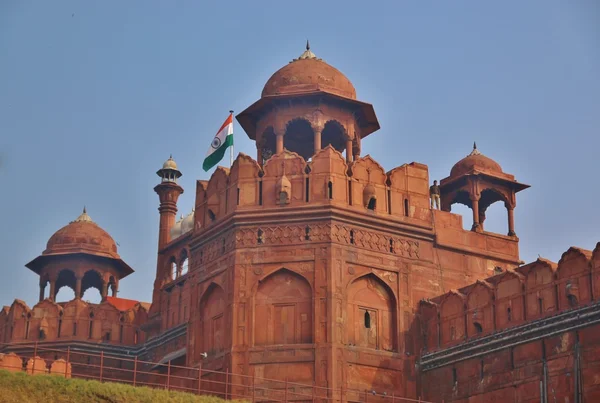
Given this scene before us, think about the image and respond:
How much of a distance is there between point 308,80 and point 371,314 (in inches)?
225

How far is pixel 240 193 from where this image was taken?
27.0 metres

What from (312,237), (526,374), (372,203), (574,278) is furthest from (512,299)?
(312,237)

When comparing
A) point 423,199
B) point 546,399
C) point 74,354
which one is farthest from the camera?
point 74,354

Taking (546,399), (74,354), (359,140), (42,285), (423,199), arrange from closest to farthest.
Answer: (546,399), (423,199), (359,140), (74,354), (42,285)

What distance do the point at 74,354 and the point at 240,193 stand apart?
Result: 28.7 ft

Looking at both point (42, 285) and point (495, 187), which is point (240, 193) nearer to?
point (495, 187)

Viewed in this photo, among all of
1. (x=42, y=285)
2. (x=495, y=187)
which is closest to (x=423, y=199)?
(x=495, y=187)

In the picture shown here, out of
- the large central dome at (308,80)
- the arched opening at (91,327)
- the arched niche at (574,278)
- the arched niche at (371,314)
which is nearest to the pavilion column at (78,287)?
the arched opening at (91,327)

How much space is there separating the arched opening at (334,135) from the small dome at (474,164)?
10.6ft

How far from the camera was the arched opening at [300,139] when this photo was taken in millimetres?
30250

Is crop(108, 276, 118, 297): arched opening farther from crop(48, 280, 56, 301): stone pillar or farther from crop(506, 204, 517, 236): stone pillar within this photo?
crop(506, 204, 517, 236): stone pillar

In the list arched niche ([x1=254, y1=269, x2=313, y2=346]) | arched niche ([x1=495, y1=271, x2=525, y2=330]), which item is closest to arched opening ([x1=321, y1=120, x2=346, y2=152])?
arched niche ([x1=254, y1=269, x2=313, y2=346])

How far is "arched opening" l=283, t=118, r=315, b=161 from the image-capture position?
30250 mm

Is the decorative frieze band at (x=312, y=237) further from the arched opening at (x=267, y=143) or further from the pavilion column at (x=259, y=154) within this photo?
the arched opening at (x=267, y=143)
